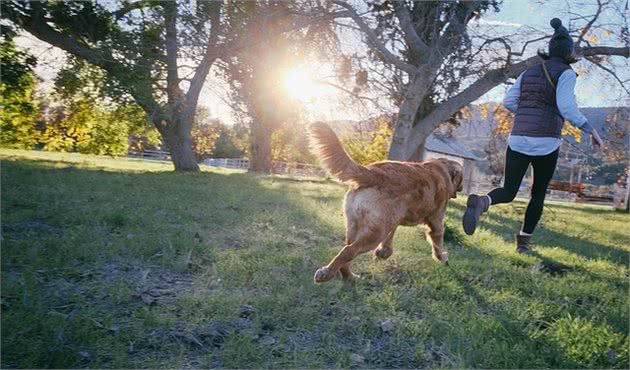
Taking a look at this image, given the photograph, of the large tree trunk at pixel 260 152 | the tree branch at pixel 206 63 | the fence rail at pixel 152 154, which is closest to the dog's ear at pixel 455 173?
the tree branch at pixel 206 63

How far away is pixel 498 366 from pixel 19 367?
2.32 m

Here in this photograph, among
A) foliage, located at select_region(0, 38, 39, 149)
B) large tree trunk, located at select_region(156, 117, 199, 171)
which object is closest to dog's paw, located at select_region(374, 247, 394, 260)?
foliage, located at select_region(0, 38, 39, 149)

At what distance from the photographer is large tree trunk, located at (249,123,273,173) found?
20688 mm

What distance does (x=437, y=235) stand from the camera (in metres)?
4.29

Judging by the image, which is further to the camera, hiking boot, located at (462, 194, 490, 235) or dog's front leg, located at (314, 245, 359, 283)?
hiking boot, located at (462, 194, 490, 235)

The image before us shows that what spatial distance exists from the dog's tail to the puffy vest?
82.8 inches

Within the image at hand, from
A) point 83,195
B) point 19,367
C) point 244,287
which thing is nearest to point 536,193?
point 244,287

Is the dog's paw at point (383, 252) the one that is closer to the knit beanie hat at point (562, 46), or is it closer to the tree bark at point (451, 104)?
the knit beanie hat at point (562, 46)

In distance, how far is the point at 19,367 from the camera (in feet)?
6.68

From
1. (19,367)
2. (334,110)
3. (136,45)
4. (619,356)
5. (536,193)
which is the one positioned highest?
(136,45)

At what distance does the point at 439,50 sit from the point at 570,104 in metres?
6.24

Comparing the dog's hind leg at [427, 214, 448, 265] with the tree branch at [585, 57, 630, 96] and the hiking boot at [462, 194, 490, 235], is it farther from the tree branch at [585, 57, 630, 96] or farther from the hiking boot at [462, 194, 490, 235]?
the tree branch at [585, 57, 630, 96]

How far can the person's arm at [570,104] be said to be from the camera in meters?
4.16

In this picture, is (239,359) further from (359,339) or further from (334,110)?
(334,110)
